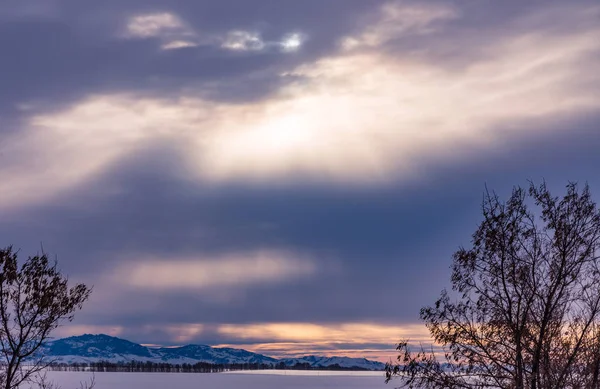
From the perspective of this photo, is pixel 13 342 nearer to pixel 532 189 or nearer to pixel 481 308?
pixel 481 308

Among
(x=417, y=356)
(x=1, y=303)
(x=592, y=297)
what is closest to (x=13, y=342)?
(x=1, y=303)

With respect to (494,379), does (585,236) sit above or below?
above

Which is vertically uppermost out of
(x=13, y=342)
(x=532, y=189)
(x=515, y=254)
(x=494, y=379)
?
(x=532, y=189)

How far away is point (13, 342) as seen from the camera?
25422 millimetres

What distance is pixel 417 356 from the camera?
2083 centimetres

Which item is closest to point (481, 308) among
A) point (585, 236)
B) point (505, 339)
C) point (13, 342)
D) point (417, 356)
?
point (505, 339)

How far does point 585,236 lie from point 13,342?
19.8m

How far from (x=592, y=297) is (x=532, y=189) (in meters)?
3.72

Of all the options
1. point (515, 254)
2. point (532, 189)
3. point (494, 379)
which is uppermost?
point (532, 189)

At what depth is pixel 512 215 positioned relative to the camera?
21.0 metres

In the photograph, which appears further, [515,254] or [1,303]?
[1,303]

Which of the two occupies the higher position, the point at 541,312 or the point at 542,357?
the point at 541,312

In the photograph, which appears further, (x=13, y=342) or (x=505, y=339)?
(x=13, y=342)

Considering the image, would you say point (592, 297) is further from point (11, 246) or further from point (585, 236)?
point (11, 246)
